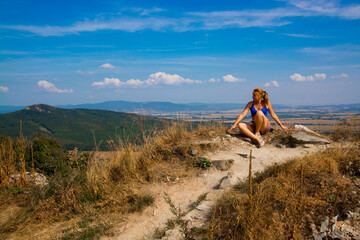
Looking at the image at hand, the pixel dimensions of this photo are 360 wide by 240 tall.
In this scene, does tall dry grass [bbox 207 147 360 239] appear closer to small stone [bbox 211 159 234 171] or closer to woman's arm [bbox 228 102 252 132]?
small stone [bbox 211 159 234 171]

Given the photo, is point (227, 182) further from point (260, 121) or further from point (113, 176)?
point (260, 121)

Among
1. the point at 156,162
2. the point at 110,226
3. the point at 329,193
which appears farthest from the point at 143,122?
the point at 329,193

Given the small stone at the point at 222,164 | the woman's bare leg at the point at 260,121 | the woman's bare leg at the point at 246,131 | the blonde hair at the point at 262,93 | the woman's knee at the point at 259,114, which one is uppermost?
the blonde hair at the point at 262,93

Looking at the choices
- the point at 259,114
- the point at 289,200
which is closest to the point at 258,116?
the point at 259,114

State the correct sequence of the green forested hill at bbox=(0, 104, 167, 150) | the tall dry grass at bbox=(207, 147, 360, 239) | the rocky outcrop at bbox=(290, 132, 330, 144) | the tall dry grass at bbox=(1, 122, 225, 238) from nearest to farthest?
1. the tall dry grass at bbox=(207, 147, 360, 239)
2. the tall dry grass at bbox=(1, 122, 225, 238)
3. the rocky outcrop at bbox=(290, 132, 330, 144)
4. the green forested hill at bbox=(0, 104, 167, 150)

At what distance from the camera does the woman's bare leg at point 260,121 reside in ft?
25.1

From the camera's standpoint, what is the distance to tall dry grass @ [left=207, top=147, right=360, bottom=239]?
10.6 ft

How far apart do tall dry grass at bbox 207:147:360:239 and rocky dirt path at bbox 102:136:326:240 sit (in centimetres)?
49

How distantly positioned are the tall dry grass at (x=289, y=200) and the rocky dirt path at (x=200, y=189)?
0.49 meters

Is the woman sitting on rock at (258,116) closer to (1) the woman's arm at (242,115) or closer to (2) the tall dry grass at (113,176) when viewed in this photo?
(1) the woman's arm at (242,115)

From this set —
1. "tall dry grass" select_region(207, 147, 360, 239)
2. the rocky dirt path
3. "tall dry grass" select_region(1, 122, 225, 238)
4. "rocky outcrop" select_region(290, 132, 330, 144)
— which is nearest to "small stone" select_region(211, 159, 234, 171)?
the rocky dirt path

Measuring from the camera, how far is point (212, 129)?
8398mm

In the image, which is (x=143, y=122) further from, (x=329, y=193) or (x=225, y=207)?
(x=329, y=193)

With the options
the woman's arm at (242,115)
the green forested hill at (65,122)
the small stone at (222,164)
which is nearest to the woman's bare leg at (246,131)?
the woman's arm at (242,115)
